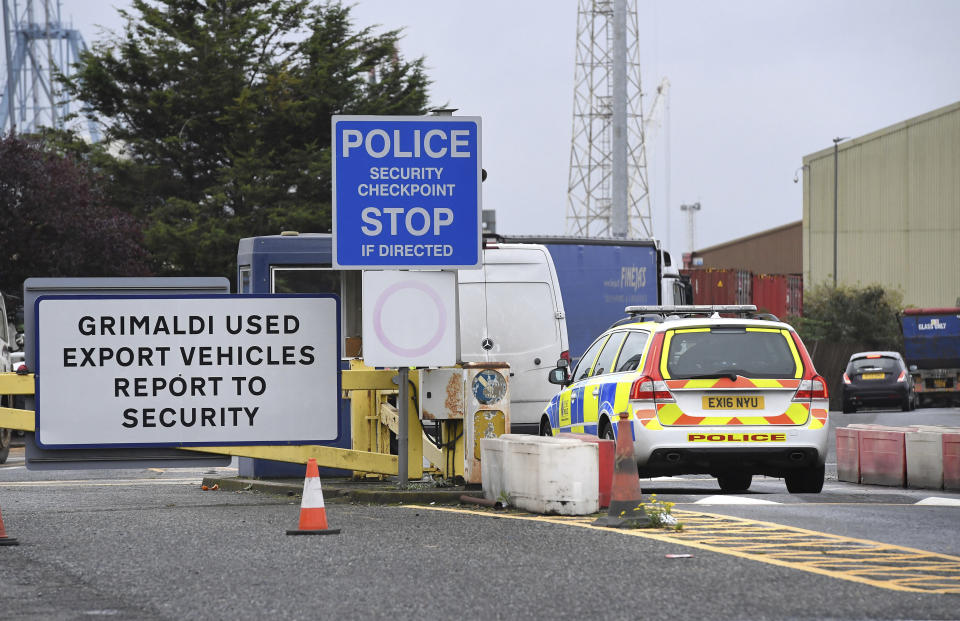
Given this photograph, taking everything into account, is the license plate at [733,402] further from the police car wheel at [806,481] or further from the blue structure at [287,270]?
the blue structure at [287,270]

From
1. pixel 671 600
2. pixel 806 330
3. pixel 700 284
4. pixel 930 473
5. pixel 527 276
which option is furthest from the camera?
pixel 806 330

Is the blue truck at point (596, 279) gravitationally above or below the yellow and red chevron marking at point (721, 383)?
above

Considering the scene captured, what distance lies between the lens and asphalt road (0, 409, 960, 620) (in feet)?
23.8

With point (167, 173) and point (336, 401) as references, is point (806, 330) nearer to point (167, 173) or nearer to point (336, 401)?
point (167, 173)

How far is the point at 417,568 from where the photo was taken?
27.9 ft

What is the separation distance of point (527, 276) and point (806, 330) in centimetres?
4980

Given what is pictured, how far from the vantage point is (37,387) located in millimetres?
11289

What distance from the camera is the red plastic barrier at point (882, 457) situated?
15695 mm

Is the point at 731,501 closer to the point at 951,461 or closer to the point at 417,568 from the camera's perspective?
the point at 951,461

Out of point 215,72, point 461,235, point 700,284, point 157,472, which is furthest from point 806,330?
point 461,235

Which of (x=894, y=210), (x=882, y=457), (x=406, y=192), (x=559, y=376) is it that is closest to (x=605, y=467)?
(x=406, y=192)

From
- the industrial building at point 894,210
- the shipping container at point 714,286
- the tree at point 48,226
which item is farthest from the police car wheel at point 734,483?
the industrial building at point 894,210

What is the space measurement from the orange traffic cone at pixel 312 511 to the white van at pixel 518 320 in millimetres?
7232

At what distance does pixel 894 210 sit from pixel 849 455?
59.9 metres
